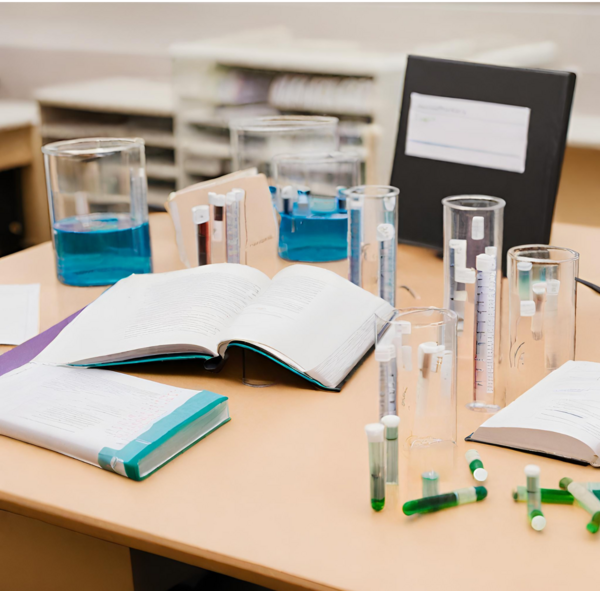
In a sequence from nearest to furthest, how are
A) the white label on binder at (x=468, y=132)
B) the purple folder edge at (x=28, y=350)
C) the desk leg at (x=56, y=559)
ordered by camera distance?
the desk leg at (x=56, y=559), the purple folder edge at (x=28, y=350), the white label on binder at (x=468, y=132)

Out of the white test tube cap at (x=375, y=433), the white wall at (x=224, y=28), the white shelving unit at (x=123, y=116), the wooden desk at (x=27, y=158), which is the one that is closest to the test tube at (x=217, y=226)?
the white test tube cap at (x=375, y=433)

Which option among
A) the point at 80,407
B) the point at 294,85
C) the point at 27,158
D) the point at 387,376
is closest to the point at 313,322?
the point at 387,376

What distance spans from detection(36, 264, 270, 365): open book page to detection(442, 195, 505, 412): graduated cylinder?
0.97 ft

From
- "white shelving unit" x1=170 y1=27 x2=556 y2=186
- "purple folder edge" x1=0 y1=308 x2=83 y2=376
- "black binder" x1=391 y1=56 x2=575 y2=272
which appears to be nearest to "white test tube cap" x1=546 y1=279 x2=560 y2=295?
"black binder" x1=391 y1=56 x2=575 y2=272

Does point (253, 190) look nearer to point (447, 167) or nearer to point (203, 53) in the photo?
point (447, 167)

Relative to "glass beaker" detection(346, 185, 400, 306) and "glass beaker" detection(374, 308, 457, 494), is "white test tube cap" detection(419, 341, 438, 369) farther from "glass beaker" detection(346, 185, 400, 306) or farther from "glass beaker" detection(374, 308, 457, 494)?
"glass beaker" detection(346, 185, 400, 306)

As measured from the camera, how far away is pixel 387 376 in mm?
777

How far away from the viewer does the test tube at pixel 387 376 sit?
2.46 ft

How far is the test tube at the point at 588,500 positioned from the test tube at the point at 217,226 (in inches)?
27.1

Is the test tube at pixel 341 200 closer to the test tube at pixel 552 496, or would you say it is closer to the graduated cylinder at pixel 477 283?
the graduated cylinder at pixel 477 283

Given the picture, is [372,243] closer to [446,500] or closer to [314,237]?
[314,237]

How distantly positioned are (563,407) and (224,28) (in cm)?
284

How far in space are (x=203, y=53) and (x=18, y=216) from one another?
1.24 m

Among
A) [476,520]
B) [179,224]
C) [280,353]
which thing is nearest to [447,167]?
[179,224]
